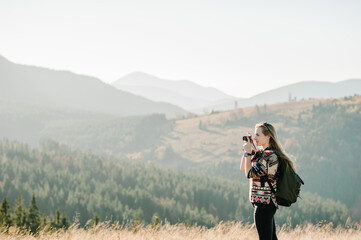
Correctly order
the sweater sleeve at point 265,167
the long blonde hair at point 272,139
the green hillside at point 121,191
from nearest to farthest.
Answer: the sweater sleeve at point 265,167 → the long blonde hair at point 272,139 → the green hillside at point 121,191

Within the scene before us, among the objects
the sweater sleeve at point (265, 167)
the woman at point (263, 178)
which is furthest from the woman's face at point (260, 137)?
the sweater sleeve at point (265, 167)

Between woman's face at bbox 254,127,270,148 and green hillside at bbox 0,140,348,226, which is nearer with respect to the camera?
woman's face at bbox 254,127,270,148

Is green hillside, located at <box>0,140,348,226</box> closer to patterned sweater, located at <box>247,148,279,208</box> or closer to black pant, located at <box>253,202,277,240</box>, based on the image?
black pant, located at <box>253,202,277,240</box>

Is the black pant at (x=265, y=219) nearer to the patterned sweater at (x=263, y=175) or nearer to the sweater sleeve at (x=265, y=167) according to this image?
the patterned sweater at (x=263, y=175)

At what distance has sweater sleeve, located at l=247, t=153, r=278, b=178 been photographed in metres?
6.90

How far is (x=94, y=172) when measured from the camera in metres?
141

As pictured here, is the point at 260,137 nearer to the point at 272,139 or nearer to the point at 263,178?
the point at 272,139

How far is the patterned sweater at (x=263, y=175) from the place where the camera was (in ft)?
22.7

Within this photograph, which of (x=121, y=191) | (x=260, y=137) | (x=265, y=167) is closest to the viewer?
(x=265, y=167)

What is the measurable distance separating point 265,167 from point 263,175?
0.16 m

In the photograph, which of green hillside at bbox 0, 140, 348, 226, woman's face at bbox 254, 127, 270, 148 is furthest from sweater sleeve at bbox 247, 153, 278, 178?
green hillside at bbox 0, 140, 348, 226

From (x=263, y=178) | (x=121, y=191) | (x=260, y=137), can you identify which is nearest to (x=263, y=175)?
(x=263, y=178)

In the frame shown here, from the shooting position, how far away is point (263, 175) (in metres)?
6.95

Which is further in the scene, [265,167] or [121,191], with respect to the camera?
[121,191]
